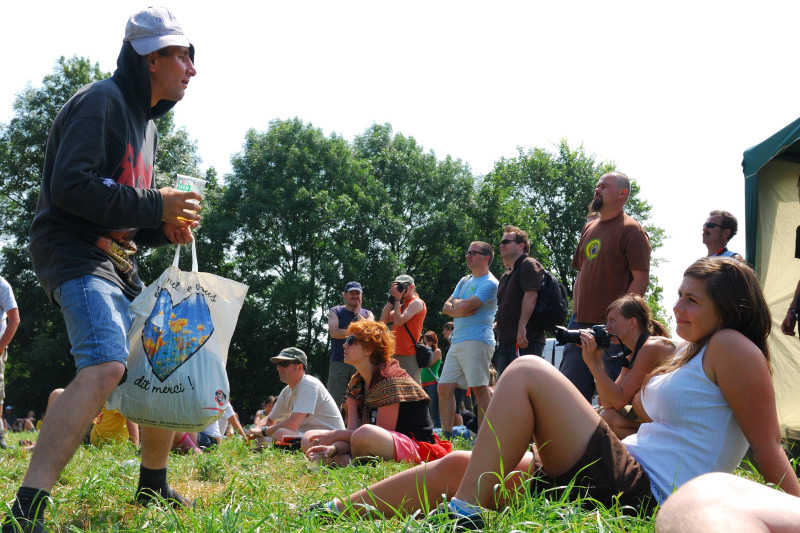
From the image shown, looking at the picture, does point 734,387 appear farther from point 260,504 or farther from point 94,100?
point 94,100

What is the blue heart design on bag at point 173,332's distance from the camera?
8.53 ft

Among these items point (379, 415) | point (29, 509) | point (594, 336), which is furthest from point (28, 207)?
point (29, 509)

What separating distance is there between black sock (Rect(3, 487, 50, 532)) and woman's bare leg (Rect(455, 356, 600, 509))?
1354mm

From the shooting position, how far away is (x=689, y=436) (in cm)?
234

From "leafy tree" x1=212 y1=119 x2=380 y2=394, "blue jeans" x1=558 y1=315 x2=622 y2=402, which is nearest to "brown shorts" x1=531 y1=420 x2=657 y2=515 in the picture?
"blue jeans" x1=558 y1=315 x2=622 y2=402

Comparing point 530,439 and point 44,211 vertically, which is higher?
point 44,211

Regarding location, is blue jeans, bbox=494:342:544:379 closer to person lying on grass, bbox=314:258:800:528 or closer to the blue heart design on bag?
person lying on grass, bbox=314:258:800:528

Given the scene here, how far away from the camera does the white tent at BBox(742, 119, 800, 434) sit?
570 cm

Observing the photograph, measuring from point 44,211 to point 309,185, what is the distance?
2467 cm

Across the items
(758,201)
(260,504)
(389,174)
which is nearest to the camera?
(260,504)

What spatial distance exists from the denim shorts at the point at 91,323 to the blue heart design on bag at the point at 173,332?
0.12 meters

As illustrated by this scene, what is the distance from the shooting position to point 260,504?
7.95 feet

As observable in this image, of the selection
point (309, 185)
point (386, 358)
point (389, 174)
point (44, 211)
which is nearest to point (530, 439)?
point (44, 211)

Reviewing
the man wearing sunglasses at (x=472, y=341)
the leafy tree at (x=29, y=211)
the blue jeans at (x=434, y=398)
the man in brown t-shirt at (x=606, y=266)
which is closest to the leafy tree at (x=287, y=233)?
the leafy tree at (x=29, y=211)
